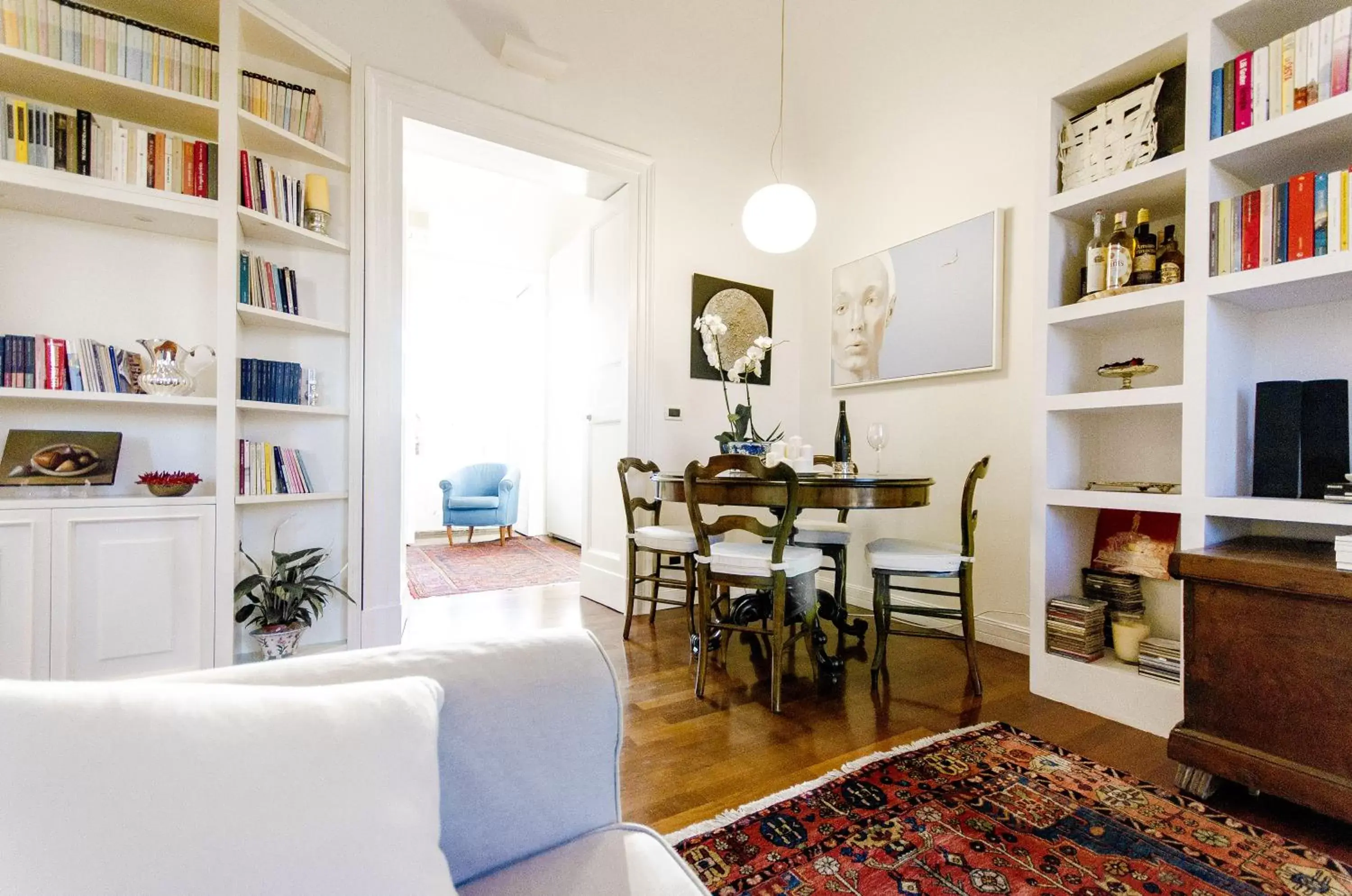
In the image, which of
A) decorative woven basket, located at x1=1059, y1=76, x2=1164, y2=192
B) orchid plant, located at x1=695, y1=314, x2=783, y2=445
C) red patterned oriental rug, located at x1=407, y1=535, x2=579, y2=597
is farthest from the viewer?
red patterned oriental rug, located at x1=407, y1=535, x2=579, y2=597

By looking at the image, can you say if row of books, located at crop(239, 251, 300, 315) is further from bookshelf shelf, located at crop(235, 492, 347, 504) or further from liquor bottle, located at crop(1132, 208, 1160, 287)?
liquor bottle, located at crop(1132, 208, 1160, 287)

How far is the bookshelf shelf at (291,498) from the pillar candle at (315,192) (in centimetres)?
122

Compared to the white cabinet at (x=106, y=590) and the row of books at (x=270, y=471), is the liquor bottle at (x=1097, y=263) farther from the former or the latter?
the white cabinet at (x=106, y=590)

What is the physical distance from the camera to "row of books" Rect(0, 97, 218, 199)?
6.06 feet

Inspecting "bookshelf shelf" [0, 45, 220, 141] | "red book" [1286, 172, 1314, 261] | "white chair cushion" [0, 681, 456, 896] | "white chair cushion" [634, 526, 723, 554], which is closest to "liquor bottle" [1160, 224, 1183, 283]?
"red book" [1286, 172, 1314, 261]

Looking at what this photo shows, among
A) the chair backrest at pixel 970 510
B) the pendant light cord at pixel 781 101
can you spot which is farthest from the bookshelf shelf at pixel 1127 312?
the pendant light cord at pixel 781 101

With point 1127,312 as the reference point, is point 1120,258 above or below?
above

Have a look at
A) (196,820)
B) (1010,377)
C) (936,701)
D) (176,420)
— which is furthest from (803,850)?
(176,420)

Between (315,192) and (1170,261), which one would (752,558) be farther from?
(315,192)

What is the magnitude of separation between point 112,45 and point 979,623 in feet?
14.0

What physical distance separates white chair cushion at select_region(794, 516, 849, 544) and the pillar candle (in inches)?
103

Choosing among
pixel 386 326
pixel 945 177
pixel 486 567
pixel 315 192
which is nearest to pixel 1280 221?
pixel 945 177

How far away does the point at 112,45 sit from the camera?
6.44ft

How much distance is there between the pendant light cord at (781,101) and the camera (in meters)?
3.32
